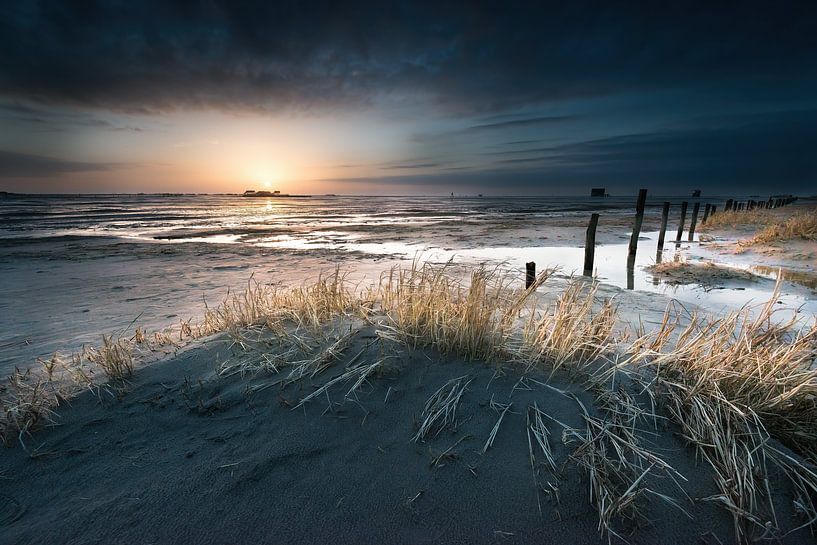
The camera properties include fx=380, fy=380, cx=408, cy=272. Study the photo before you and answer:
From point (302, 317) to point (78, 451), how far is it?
2.14 m

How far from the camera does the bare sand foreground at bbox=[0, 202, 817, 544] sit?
7.06 ft

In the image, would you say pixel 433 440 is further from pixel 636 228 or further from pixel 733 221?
pixel 733 221

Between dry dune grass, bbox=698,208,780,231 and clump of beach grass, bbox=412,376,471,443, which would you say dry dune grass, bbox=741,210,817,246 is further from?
clump of beach grass, bbox=412,376,471,443

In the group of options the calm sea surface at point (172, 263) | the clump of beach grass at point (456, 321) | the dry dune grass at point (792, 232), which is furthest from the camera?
the dry dune grass at point (792, 232)

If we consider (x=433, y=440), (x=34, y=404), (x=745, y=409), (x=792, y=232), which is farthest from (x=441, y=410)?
(x=792, y=232)

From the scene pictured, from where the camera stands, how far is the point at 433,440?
264 centimetres

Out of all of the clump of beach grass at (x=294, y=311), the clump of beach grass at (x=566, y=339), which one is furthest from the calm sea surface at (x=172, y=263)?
the clump of beach grass at (x=566, y=339)

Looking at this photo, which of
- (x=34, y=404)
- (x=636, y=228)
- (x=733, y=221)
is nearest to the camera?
(x=34, y=404)

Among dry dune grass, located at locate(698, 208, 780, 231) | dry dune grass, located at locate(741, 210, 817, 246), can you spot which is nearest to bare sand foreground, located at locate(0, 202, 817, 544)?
dry dune grass, located at locate(741, 210, 817, 246)

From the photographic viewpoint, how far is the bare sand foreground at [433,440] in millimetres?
2150

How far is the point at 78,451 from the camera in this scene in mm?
2684

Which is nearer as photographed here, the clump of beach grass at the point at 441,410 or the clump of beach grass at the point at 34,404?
the clump of beach grass at the point at 441,410

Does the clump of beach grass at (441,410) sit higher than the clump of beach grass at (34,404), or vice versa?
the clump of beach grass at (441,410)

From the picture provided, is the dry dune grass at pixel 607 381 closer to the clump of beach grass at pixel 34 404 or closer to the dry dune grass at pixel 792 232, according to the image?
the clump of beach grass at pixel 34 404
